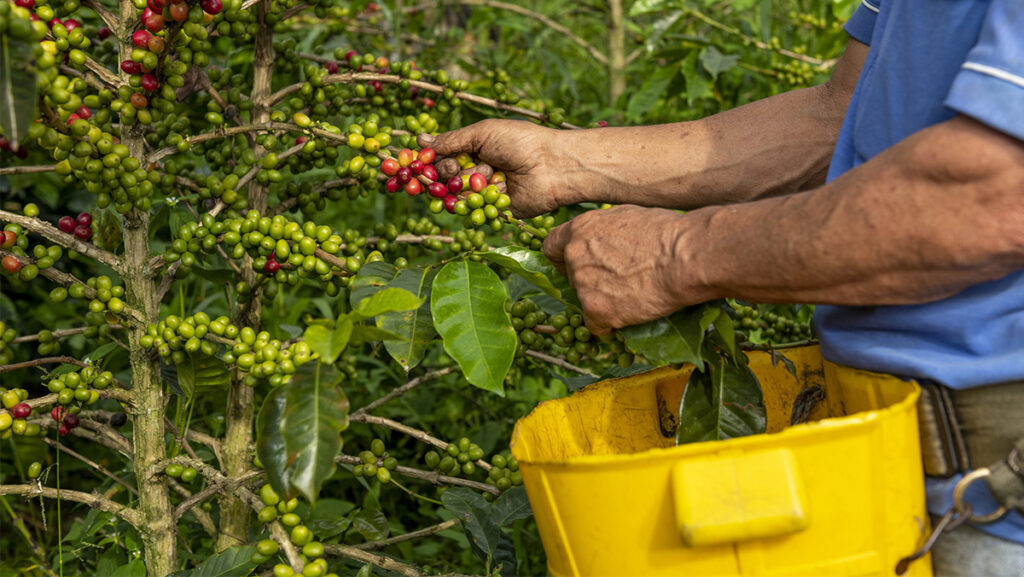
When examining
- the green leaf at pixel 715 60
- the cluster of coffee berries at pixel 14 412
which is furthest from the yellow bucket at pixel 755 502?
the green leaf at pixel 715 60

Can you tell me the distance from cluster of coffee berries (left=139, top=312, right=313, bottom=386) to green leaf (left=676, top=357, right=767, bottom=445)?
69 centimetres

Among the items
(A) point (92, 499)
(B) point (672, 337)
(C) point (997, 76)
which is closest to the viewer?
(C) point (997, 76)

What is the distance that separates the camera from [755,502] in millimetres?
1150

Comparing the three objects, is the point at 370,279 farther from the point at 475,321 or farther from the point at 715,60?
the point at 715,60

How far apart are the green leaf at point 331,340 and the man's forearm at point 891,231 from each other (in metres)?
0.56

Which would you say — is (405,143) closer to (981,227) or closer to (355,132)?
(355,132)

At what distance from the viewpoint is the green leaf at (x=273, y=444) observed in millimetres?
1328

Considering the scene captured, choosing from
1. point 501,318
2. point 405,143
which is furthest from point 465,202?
point 501,318

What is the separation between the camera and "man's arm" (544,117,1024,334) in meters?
1.13

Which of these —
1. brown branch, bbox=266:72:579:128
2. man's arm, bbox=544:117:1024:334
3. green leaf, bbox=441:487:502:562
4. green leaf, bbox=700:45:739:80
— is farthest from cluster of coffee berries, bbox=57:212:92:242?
green leaf, bbox=700:45:739:80

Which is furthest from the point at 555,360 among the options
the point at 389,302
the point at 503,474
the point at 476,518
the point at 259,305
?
the point at 389,302

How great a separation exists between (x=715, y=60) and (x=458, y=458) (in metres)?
1.97

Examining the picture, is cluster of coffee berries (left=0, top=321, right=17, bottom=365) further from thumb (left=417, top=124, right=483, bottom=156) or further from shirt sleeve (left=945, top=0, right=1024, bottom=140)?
shirt sleeve (left=945, top=0, right=1024, bottom=140)

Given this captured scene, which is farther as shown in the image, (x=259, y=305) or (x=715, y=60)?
(x=715, y=60)
